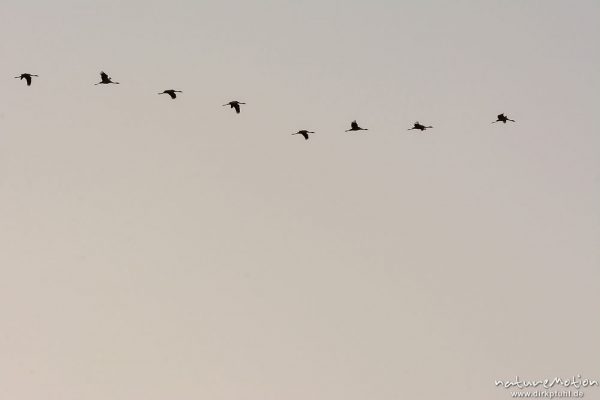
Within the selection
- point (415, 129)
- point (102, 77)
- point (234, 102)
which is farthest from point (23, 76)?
point (415, 129)

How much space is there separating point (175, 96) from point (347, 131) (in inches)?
603

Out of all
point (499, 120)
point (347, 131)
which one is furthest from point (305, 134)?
point (499, 120)

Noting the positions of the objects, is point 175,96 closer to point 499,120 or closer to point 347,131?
point 347,131

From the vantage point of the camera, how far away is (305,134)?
594 ft

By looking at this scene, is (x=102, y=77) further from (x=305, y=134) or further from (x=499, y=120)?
(x=499, y=120)

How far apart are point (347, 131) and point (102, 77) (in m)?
22.0

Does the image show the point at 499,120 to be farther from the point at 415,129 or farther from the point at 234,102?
the point at 234,102

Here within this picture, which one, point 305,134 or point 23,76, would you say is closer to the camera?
point 23,76

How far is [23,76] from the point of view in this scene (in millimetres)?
169500

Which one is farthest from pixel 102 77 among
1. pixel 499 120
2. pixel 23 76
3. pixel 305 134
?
pixel 499 120

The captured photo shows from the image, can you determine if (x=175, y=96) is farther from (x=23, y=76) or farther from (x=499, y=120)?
(x=499, y=120)

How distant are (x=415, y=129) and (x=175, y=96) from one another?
2120 cm

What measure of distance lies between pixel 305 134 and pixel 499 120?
17.4m

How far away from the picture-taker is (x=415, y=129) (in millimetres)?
177375
